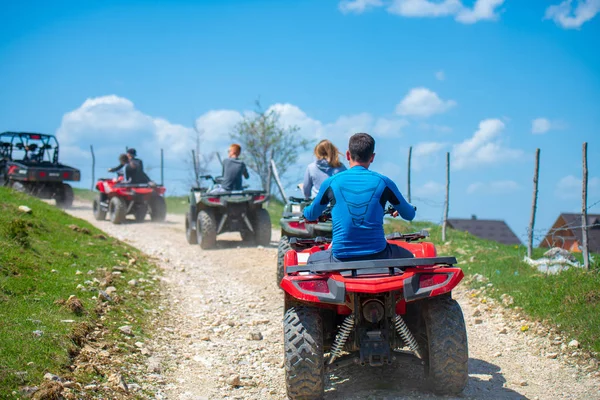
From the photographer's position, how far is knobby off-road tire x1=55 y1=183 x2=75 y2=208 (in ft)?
68.3

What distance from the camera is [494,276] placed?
28.1 feet

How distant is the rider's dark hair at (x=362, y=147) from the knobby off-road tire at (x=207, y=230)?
25.7ft

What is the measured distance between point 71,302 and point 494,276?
5567 millimetres

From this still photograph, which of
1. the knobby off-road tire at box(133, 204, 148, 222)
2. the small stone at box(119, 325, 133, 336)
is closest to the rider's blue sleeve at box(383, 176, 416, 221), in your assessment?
the small stone at box(119, 325, 133, 336)

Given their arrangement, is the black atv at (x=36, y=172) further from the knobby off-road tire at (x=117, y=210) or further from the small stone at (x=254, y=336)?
the small stone at (x=254, y=336)

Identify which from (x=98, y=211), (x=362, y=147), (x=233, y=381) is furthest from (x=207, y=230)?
(x=362, y=147)

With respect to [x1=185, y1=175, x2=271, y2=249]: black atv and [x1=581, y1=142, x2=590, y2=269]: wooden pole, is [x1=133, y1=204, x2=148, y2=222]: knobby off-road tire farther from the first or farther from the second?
[x1=581, y1=142, x2=590, y2=269]: wooden pole

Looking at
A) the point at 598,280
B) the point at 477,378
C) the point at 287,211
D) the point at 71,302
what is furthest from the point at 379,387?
the point at 287,211

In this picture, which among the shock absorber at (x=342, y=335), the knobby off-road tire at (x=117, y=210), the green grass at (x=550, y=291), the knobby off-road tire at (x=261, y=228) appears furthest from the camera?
the knobby off-road tire at (x=117, y=210)

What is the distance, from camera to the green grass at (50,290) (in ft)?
15.1

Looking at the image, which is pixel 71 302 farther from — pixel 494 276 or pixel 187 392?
pixel 494 276

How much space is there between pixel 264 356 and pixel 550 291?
3599mm

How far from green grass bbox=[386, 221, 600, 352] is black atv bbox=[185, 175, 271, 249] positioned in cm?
413

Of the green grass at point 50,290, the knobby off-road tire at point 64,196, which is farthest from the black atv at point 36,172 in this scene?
the green grass at point 50,290
